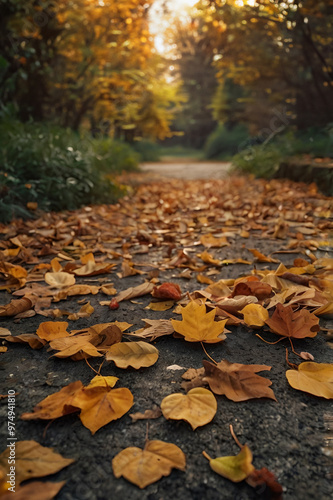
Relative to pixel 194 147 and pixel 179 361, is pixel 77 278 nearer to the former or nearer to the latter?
pixel 179 361

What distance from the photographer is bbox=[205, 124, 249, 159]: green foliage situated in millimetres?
17195

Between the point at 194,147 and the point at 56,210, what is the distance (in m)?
26.9

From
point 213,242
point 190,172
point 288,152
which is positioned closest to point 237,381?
point 213,242

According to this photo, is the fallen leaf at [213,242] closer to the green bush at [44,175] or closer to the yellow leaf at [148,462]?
the green bush at [44,175]

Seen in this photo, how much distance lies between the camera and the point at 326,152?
18.7 feet

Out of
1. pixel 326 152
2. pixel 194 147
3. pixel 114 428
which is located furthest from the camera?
pixel 194 147

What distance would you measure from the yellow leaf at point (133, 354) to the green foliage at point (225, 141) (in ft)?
54.7

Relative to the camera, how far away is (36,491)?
0.64 meters

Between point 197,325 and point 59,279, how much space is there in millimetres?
831

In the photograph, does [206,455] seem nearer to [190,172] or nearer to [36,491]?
[36,491]

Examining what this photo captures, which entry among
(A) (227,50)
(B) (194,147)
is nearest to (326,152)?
(A) (227,50)

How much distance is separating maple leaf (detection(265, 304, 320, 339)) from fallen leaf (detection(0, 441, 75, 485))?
2.26ft

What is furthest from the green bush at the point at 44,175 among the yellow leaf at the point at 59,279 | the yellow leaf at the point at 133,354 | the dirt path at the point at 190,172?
the dirt path at the point at 190,172

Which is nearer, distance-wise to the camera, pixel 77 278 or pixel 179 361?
pixel 179 361
